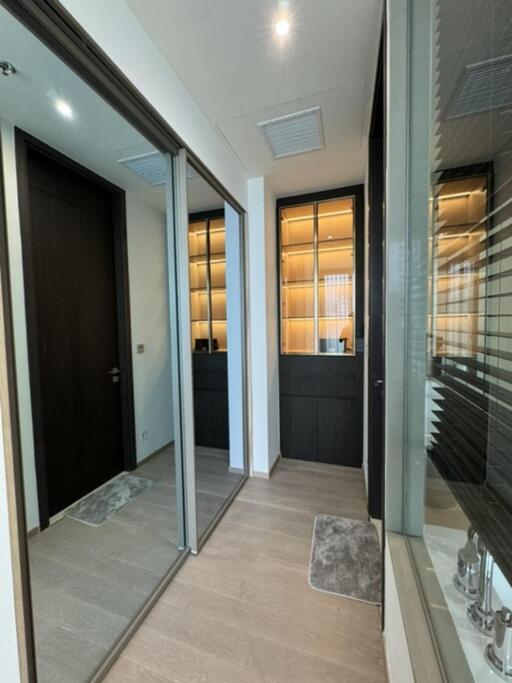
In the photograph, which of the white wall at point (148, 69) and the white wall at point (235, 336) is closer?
the white wall at point (148, 69)

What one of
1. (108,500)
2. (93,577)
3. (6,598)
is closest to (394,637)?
(6,598)

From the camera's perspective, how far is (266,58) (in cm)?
145

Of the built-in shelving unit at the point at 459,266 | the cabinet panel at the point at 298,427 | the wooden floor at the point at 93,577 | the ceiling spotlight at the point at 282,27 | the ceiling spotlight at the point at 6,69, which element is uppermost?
the ceiling spotlight at the point at 282,27

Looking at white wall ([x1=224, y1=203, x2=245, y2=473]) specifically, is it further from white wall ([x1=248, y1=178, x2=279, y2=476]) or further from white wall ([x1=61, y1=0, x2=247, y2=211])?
white wall ([x1=61, y1=0, x2=247, y2=211])

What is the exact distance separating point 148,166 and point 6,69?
1023mm

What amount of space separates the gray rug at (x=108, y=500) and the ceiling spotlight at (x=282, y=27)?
Result: 2834 mm

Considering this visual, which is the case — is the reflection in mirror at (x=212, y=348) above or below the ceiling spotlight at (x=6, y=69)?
below

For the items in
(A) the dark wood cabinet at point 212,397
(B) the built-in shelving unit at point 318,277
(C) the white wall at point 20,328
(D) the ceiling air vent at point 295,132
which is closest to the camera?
(C) the white wall at point 20,328

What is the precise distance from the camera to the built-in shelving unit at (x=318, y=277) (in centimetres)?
292

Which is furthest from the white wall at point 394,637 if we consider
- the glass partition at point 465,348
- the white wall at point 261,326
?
the white wall at point 261,326

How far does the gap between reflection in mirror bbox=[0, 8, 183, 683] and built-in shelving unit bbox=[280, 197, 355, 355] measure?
136 cm

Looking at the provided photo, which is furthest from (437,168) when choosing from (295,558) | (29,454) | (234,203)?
(295,558)

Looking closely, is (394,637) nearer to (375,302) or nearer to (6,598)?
(6,598)

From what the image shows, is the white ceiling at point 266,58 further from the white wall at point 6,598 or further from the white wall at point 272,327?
the white wall at point 6,598
